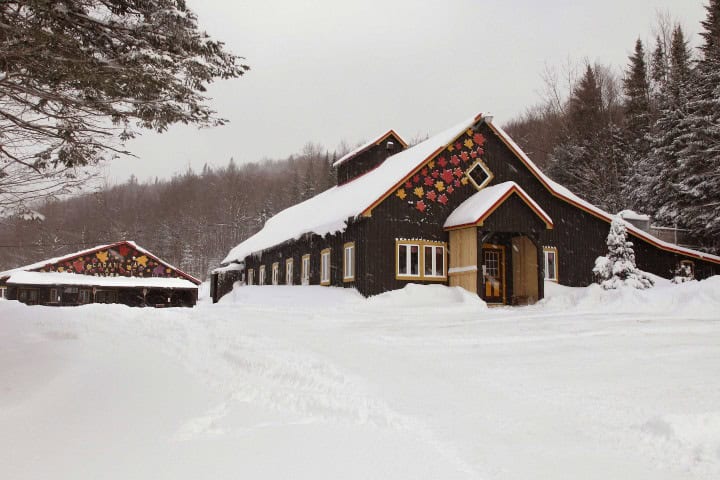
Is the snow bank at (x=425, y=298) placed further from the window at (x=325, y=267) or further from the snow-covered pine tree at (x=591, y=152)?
the snow-covered pine tree at (x=591, y=152)

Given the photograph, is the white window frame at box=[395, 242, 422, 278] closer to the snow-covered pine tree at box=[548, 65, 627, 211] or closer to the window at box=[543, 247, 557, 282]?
the window at box=[543, 247, 557, 282]

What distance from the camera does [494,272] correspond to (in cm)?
2194

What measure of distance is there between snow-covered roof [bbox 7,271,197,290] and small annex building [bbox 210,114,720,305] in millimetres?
15919

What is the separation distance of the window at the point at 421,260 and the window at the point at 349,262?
1.69m

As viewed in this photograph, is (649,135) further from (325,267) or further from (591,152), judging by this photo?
(325,267)

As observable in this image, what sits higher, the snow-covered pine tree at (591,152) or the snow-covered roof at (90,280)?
the snow-covered pine tree at (591,152)

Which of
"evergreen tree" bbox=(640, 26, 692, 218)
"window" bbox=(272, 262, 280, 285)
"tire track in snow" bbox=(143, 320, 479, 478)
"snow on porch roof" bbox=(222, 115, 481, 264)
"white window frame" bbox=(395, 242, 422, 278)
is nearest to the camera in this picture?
"tire track in snow" bbox=(143, 320, 479, 478)

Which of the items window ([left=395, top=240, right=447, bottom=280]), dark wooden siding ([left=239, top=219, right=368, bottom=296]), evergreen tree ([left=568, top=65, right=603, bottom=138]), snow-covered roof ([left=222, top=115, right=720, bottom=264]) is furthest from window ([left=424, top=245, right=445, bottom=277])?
evergreen tree ([left=568, top=65, right=603, bottom=138])

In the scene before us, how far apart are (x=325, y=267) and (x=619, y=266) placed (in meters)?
10.9

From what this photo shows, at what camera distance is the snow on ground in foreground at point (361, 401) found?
159 inches

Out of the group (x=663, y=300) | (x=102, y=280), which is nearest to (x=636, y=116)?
(x=663, y=300)

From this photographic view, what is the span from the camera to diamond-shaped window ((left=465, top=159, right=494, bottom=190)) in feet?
71.2

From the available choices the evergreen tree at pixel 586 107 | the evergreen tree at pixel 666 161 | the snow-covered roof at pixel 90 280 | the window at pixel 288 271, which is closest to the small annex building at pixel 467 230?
the window at pixel 288 271

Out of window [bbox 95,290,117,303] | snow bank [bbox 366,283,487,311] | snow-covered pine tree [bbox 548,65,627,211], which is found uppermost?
snow-covered pine tree [bbox 548,65,627,211]
